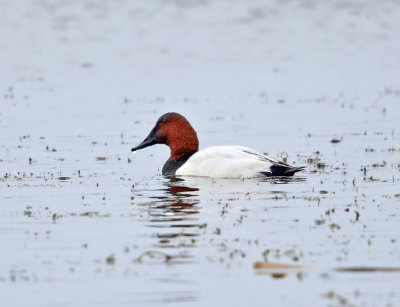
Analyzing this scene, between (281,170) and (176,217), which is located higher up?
(281,170)

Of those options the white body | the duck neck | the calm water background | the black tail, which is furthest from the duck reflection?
the duck neck

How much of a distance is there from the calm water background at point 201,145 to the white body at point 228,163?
0.43m

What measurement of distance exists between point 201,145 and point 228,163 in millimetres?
5430

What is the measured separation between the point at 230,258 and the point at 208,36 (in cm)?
3732

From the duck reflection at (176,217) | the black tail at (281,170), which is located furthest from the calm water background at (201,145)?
the black tail at (281,170)

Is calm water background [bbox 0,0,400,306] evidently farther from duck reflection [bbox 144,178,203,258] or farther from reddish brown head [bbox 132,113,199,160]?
reddish brown head [bbox 132,113,199,160]

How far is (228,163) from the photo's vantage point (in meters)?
16.1

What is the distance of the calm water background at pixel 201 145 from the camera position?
911 cm

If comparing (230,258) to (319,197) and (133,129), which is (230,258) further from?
(133,129)

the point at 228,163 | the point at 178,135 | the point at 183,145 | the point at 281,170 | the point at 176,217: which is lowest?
the point at 176,217

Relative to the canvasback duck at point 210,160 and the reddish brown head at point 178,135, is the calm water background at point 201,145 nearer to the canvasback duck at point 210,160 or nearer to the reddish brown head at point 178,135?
the canvasback duck at point 210,160

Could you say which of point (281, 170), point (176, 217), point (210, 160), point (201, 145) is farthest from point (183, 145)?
point (176, 217)

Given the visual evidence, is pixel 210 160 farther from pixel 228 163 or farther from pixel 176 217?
pixel 176 217

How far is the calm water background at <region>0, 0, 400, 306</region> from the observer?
911cm
